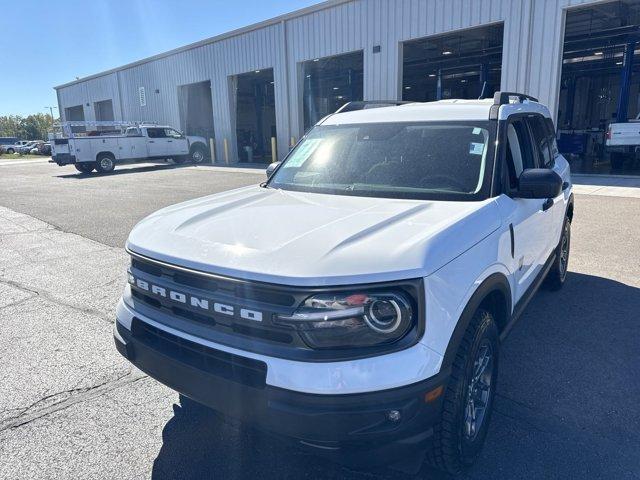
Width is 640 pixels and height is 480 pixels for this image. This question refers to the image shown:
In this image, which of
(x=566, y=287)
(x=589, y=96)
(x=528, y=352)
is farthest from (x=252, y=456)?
(x=589, y=96)

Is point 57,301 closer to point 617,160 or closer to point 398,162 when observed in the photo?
point 398,162

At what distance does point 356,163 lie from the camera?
344cm

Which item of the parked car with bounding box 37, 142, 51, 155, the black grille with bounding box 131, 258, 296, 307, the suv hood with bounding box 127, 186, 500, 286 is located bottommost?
the parked car with bounding box 37, 142, 51, 155

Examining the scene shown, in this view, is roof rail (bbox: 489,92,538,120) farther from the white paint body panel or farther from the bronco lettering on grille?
the white paint body panel

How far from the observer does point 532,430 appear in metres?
2.78

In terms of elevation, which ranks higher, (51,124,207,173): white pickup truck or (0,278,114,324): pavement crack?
(51,124,207,173): white pickup truck

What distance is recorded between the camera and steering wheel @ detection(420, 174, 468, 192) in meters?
2.95

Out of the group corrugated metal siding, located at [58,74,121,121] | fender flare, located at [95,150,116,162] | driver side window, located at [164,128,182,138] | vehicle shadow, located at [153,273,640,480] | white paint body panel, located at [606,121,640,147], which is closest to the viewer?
vehicle shadow, located at [153,273,640,480]

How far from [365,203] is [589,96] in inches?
1376

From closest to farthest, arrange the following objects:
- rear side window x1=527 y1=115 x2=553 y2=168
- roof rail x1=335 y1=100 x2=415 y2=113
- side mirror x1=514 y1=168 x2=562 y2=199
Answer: side mirror x1=514 y1=168 x2=562 y2=199 < rear side window x1=527 y1=115 x2=553 y2=168 < roof rail x1=335 y1=100 x2=415 y2=113

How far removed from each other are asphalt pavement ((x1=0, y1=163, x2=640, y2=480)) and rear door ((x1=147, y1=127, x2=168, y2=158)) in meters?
18.8

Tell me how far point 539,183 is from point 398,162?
91 centimetres

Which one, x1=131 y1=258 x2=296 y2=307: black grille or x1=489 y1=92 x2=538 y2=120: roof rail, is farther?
x1=489 y1=92 x2=538 y2=120: roof rail

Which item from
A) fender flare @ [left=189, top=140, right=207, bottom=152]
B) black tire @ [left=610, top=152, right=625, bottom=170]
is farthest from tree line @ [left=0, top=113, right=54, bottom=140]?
black tire @ [left=610, top=152, right=625, bottom=170]
